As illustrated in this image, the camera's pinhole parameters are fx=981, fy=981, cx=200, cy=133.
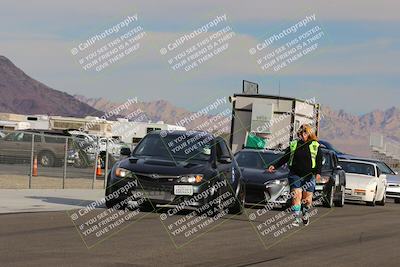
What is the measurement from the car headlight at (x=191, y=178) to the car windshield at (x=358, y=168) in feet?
42.8

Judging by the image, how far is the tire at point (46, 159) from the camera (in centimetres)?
2627

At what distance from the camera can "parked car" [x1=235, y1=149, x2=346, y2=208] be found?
69.2 ft

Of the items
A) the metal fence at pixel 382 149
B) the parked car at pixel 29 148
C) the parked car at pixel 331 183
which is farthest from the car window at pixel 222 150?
the metal fence at pixel 382 149

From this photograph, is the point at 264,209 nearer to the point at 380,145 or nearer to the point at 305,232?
the point at 305,232

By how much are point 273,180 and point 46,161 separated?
26.5ft

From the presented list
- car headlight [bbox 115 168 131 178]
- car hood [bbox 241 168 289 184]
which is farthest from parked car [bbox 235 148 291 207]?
car headlight [bbox 115 168 131 178]

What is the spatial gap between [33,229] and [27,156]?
11.8 m

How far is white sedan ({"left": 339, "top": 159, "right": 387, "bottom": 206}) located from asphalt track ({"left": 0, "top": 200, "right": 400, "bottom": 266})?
38.1ft

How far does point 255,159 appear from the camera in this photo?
906 inches

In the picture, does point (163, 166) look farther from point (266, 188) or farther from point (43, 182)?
point (43, 182)

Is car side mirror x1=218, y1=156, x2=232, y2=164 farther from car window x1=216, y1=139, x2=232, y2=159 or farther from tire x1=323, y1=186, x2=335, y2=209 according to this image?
tire x1=323, y1=186, x2=335, y2=209

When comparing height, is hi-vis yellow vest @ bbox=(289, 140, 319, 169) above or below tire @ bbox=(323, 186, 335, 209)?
above

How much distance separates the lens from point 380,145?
87.8 m

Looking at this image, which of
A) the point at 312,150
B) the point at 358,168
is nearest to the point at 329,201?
the point at 358,168
